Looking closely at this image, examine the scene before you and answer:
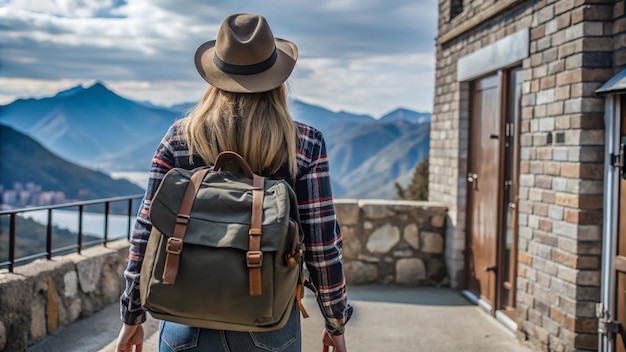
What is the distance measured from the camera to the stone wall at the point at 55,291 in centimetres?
361

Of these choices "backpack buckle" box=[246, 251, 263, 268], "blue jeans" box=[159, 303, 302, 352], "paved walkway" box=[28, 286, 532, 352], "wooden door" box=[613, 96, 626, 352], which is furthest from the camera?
"paved walkway" box=[28, 286, 532, 352]

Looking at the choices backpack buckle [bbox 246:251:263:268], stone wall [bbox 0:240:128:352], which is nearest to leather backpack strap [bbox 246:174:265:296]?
backpack buckle [bbox 246:251:263:268]

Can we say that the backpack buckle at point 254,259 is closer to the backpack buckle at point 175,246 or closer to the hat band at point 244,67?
the backpack buckle at point 175,246

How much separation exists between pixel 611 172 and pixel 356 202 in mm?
3037

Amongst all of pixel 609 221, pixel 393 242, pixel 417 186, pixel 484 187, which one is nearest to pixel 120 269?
pixel 393 242

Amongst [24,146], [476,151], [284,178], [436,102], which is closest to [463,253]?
[476,151]

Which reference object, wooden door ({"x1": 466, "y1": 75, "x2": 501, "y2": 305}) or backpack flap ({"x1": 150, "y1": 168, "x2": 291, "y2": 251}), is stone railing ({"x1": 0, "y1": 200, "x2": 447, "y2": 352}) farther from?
backpack flap ({"x1": 150, "y1": 168, "x2": 291, "y2": 251})

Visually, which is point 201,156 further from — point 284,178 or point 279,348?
point 279,348

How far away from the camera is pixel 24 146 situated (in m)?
32.3

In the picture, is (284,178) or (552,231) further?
(552,231)

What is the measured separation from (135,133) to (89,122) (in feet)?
11.8

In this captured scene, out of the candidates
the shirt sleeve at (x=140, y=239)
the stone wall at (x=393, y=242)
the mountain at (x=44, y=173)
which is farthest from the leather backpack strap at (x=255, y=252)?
the mountain at (x=44, y=173)

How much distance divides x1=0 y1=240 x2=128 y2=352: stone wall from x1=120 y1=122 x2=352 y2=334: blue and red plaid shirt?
2179mm

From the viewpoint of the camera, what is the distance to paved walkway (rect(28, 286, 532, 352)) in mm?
4242
